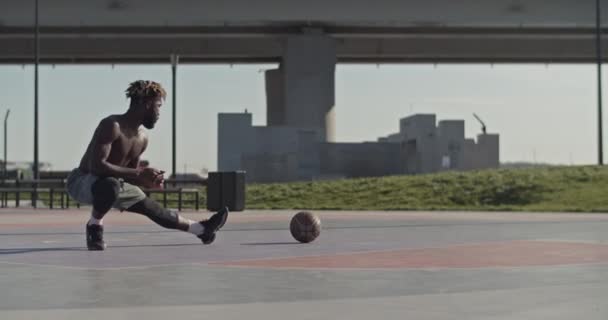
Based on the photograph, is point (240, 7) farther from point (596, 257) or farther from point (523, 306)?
point (523, 306)

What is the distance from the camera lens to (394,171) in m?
58.7

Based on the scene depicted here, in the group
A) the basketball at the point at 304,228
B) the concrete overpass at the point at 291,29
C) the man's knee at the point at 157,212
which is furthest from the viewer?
the concrete overpass at the point at 291,29

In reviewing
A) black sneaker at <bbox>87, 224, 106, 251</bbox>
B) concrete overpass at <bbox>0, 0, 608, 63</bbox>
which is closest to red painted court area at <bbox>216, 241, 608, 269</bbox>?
black sneaker at <bbox>87, 224, 106, 251</bbox>

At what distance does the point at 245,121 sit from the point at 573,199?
1071 inches

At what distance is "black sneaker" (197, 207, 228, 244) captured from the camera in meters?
13.6

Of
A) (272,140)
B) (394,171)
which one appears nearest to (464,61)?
(394,171)

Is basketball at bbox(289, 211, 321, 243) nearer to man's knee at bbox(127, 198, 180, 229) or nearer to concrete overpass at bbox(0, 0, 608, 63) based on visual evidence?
man's knee at bbox(127, 198, 180, 229)

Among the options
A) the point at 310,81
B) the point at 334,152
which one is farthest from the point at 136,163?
the point at 310,81

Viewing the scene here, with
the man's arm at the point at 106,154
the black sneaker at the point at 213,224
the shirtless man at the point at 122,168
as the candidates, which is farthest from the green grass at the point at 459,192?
the man's arm at the point at 106,154

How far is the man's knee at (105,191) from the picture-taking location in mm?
12625

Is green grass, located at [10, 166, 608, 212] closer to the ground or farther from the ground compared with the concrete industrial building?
closer to the ground

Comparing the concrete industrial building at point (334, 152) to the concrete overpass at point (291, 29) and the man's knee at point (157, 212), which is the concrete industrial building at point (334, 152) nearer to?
the concrete overpass at point (291, 29)

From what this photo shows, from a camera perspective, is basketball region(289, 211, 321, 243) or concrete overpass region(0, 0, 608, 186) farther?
concrete overpass region(0, 0, 608, 186)

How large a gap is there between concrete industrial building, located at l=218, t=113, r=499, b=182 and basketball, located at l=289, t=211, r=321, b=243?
39.8 m
